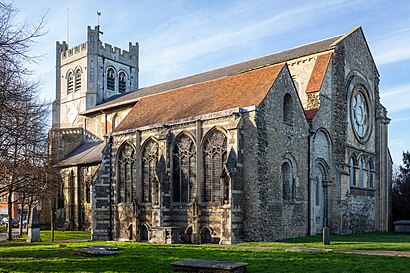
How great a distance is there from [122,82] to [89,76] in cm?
491

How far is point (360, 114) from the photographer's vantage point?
35.8 metres

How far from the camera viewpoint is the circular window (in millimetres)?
34531

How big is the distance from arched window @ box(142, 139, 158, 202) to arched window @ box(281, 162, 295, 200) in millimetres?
7881

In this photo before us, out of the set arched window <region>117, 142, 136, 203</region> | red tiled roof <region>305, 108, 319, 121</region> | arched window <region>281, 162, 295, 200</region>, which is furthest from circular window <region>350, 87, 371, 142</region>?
arched window <region>117, 142, 136, 203</region>

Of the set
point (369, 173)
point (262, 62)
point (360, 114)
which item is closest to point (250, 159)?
point (262, 62)

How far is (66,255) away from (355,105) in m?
25.5

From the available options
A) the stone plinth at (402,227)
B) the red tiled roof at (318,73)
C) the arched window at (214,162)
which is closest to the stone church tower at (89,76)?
the arched window at (214,162)

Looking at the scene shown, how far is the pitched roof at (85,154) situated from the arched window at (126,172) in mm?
8089

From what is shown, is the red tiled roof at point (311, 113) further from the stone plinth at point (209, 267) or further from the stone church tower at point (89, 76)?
the stone church tower at point (89, 76)

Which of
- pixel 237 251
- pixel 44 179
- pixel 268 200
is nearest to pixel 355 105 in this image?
pixel 268 200

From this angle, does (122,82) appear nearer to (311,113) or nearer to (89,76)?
(89,76)

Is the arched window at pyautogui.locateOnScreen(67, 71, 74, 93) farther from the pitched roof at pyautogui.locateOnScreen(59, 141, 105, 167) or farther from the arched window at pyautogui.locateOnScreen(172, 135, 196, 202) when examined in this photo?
the arched window at pyautogui.locateOnScreen(172, 135, 196, 202)

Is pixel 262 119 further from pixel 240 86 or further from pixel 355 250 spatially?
pixel 355 250

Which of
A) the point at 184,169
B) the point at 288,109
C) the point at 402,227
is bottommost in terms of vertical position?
the point at 402,227
